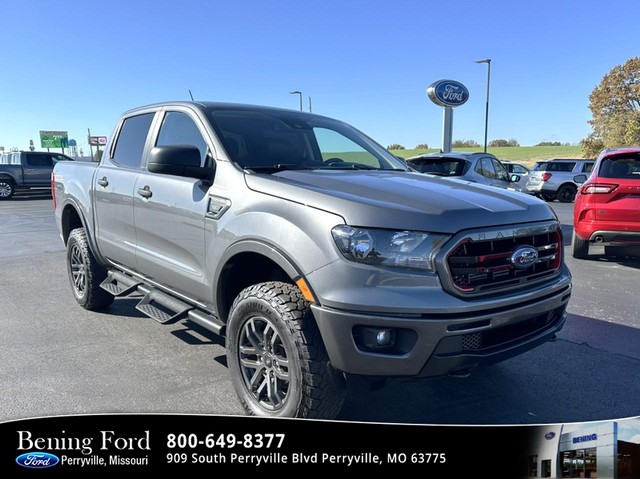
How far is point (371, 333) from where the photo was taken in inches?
96.7

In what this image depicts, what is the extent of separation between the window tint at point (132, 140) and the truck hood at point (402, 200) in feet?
5.55

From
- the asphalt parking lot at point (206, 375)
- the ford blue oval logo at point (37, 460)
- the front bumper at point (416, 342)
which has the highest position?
the front bumper at point (416, 342)

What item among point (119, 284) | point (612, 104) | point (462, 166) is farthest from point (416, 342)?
point (612, 104)

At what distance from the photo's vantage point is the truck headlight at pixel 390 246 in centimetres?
246

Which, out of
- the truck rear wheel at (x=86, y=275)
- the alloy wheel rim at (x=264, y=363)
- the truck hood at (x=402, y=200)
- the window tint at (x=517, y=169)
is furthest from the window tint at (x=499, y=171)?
the window tint at (x=517, y=169)

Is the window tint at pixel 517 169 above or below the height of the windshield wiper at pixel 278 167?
below

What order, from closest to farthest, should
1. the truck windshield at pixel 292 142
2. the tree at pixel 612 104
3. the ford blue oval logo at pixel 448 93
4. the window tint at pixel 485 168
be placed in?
the truck windshield at pixel 292 142 < the window tint at pixel 485 168 < the ford blue oval logo at pixel 448 93 < the tree at pixel 612 104

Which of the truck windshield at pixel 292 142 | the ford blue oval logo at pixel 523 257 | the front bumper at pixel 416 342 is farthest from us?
the truck windshield at pixel 292 142

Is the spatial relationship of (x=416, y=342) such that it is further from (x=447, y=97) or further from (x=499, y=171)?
(x=447, y=97)

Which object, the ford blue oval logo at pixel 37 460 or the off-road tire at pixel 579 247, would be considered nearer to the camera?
the ford blue oval logo at pixel 37 460

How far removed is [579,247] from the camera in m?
8.04

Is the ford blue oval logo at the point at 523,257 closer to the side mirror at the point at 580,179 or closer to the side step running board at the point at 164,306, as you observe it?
the side step running board at the point at 164,306

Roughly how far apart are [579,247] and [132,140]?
668 cm

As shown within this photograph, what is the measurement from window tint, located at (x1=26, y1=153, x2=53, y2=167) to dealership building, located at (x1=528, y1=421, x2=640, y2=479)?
77.2ft
